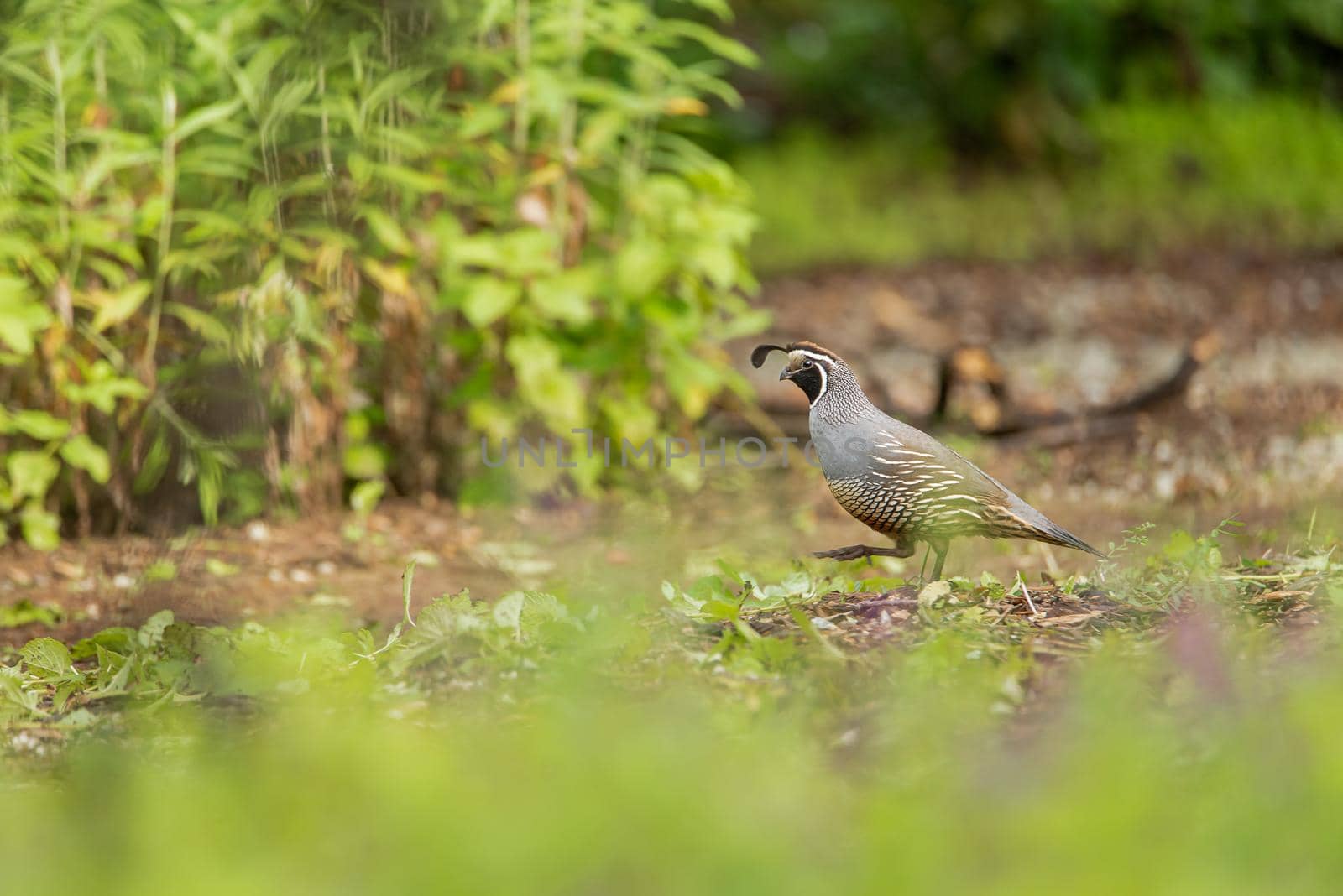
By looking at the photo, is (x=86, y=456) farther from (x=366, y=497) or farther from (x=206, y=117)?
(x=206, y=117)

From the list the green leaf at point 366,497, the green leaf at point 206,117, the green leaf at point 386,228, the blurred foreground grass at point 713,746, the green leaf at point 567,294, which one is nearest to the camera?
the blurred foreground grass at point 713,746

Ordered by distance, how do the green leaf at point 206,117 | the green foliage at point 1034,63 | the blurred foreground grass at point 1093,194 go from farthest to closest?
the green foliage at point 1034,63, the blurred foreground grass at point 1093,194, the green leaf at point 206,117

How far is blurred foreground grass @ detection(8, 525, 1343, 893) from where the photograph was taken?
2537mm

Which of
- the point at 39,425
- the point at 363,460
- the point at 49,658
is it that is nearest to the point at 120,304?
the point at 39,425

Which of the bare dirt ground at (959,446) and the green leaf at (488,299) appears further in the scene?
the green leaf at (488,299)

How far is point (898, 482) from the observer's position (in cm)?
402

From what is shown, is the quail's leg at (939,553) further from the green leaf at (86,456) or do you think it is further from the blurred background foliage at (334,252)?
the green leaf at (86,456)

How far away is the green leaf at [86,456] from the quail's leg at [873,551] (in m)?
2.98

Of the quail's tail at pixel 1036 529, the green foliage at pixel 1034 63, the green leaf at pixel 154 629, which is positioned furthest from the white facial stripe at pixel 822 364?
the green foliage at pixel 1034 63

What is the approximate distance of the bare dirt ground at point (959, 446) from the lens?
5.62 m

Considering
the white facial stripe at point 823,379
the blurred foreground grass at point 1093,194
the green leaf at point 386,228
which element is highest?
the blurred foreground grass at point 1093,194

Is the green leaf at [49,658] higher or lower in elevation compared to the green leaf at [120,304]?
lower

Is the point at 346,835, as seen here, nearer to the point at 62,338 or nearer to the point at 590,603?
the point at 590,603

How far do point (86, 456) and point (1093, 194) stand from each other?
8.80 metres
